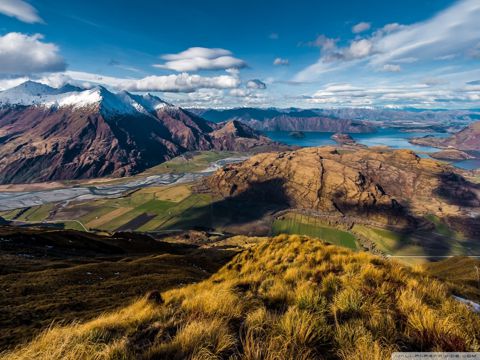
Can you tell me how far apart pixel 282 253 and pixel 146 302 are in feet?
38.6

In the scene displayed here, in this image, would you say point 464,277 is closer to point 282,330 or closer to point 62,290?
point 282,330

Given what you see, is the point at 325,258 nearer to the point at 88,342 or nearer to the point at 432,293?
the point at 432,293

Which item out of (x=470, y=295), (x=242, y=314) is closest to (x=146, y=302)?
(x=242, y=314)

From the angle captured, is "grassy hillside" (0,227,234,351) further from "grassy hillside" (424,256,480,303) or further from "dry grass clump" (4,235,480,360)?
"grassy hillside" (424,256,480,303)

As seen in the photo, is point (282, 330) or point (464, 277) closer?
point (282, 330)

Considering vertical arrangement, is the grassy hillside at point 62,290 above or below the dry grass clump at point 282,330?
below

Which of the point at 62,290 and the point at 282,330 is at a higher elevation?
the point at 282,330

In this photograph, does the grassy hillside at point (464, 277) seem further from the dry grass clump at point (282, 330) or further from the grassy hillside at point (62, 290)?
the grassy hillside at point (62, 290)

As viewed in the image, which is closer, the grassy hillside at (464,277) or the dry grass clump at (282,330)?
the dry grass clump at (282,330)

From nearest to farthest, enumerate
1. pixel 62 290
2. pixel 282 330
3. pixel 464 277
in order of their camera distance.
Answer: pixel 282 330 < pixel 62 290 < pixel 464 277

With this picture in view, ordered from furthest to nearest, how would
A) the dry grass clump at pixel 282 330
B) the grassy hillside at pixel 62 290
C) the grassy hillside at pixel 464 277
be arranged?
1. the grassy hillside at pixel 464 277
2. the grassy hillside at pixel 62 290
3. the dry grass clump at pixel 282 330

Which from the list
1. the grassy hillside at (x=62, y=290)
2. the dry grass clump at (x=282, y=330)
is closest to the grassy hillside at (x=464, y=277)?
the dry grass clump at (x=282, y=330)

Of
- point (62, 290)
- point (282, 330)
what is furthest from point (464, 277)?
point (62, 290)

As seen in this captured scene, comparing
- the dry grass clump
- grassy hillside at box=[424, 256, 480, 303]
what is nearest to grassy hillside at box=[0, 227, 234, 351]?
the dry grass clump
